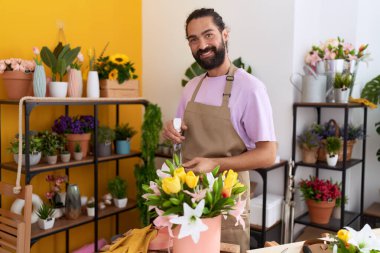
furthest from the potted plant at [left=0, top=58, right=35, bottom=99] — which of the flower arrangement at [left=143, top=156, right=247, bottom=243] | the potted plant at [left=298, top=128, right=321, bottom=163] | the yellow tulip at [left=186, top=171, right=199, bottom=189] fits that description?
the potted plant at [left=298, top=128, right=321, bottom=163]

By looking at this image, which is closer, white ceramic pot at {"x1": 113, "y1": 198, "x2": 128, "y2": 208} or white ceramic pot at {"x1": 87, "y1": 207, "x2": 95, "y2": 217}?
white ceramic pot at {"x1": 87, "y1": 207, "x2": 95, "y2": 217}

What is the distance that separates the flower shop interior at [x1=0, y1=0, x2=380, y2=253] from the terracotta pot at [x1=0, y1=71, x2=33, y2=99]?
0.07 feet

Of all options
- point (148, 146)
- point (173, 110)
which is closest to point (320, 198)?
point (148, 146)

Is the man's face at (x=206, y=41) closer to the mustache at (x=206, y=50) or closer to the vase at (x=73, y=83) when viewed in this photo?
the mustache at (x=206, y=50)

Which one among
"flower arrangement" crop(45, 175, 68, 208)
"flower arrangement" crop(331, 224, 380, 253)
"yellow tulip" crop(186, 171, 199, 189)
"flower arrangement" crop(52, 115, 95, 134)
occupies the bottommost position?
"flower arrangement" crop(45, 175, 68, 208)

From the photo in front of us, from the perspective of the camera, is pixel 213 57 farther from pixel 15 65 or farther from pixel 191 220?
pixel 15 65

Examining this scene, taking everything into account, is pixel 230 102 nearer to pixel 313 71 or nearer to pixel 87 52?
pixel 313 71

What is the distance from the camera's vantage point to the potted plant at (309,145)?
9.52 feet

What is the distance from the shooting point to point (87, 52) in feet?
10.4

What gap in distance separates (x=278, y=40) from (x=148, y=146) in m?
1.29

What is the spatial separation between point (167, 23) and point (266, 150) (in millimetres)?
Answer: 2147

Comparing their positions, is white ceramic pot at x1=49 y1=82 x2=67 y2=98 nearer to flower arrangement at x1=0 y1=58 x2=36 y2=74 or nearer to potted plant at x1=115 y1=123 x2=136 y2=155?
flower arrangement at x1=0 y1=58 x2=36 y2=74

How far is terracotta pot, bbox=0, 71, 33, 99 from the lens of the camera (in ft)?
8.29

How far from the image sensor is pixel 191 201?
1.08 meters
